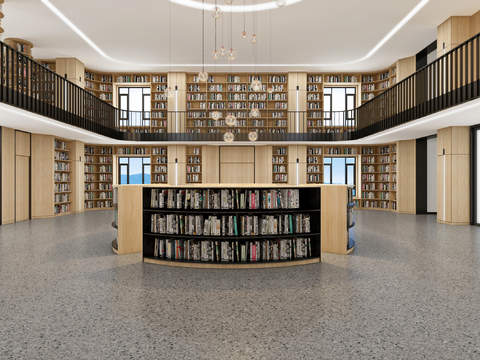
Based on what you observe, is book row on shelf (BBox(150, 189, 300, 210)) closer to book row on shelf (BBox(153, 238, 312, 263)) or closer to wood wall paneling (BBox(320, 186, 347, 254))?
book row on shelf (BBox(153, 238, 312, 263))

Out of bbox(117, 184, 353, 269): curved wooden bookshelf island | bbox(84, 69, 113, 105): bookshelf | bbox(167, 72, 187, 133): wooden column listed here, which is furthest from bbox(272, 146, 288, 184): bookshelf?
bbox(117, 184, 353, 269): curved wooden bookshelf island

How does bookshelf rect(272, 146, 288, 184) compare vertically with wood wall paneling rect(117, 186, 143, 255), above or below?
above

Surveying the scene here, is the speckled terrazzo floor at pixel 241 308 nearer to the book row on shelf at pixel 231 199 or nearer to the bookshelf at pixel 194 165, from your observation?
the book row on shelf at pixel 231 199

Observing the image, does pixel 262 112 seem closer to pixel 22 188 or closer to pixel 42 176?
pixel 42 176

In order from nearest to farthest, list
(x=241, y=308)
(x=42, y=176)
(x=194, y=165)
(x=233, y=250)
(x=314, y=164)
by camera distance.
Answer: (x=241, y=308)
(x=233, y=250)
(x=42, y=176)
(x=314, y=164)
(x=194, y=165)

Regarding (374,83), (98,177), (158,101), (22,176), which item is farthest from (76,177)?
(374,83)

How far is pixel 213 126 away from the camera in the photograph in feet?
47.6

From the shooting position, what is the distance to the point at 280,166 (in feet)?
48.4

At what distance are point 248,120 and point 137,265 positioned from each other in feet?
34.5

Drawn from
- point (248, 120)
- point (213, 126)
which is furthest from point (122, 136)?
point (248, 120)

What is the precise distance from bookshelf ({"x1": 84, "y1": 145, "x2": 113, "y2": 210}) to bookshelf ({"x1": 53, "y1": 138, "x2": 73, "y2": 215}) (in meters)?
1.14

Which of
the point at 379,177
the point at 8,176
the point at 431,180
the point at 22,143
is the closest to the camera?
the point at 8,176

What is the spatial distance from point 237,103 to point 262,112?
1.19 metres

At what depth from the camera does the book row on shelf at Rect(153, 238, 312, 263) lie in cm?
498
